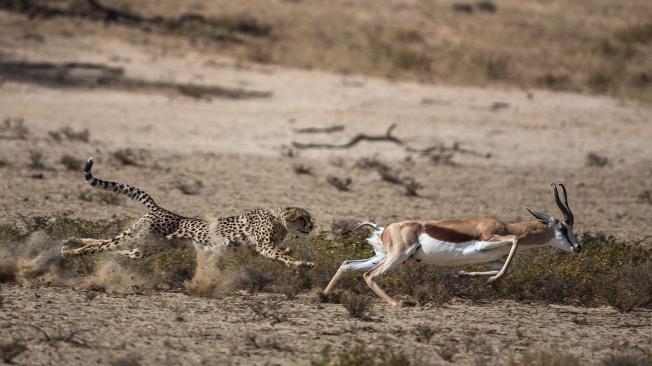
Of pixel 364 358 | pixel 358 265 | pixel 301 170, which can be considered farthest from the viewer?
pixel 301 170

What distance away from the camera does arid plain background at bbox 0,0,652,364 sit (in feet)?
30.2

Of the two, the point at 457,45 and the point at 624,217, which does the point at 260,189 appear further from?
the point at 457,45

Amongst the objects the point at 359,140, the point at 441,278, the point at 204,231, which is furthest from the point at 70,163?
the point at 441,278

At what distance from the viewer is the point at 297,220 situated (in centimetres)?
1150

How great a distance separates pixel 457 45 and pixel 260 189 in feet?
41.2

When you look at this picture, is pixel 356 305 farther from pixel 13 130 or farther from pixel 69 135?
pixel 13 130

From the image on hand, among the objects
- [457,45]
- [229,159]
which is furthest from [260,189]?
[457,45]

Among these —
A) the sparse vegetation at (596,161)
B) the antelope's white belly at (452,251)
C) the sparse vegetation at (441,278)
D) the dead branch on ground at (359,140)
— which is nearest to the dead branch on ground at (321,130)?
the dead branch on ground at (359,140)

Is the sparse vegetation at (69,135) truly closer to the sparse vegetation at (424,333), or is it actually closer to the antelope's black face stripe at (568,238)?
the antelope's black face stripe at (568,238)

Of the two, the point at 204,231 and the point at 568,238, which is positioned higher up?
the point at 568,238

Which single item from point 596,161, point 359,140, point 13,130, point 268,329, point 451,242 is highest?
point 451,242

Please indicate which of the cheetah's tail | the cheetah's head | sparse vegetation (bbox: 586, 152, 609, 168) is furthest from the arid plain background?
the cheetah's tail

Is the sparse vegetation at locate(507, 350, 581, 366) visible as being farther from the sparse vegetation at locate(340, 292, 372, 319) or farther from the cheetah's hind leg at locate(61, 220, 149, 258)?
the cheetah's hind leg at locate(61, 220, 149, 258)

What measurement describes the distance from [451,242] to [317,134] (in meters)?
11.2
